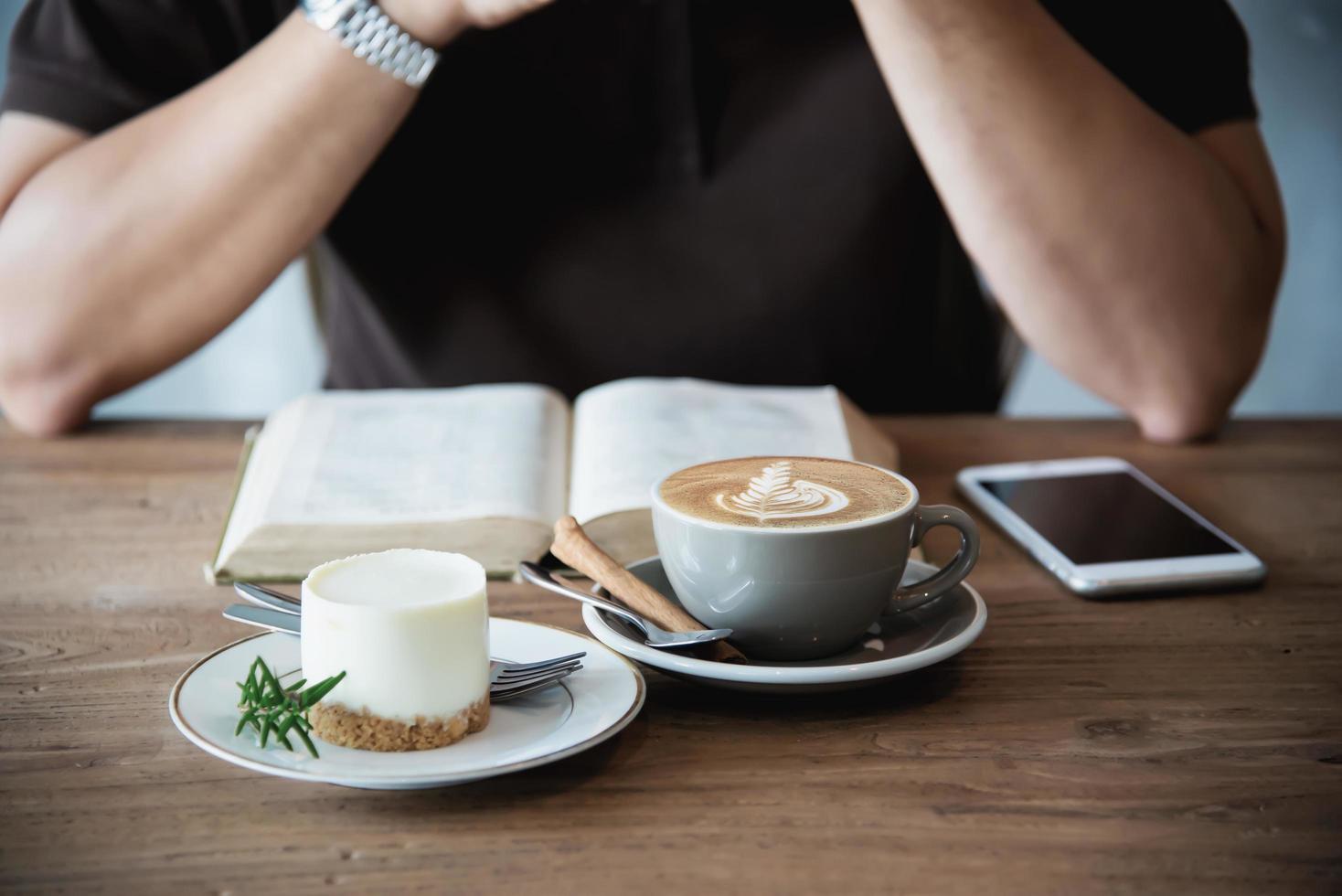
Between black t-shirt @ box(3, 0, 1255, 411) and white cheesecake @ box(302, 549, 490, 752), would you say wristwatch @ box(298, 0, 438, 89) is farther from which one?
white cheesecake @ box(302, 549, 490, 752)

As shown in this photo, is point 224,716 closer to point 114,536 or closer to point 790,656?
point 790,656

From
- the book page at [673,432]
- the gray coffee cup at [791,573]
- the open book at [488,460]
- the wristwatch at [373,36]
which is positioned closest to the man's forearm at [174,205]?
the wristwatch at [373,36]

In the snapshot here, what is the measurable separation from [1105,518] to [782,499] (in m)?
0.33

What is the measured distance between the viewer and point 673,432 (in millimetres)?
814

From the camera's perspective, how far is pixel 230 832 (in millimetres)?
415

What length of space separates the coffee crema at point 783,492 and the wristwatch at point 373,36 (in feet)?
1.81

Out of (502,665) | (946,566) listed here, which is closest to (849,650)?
(946,566)

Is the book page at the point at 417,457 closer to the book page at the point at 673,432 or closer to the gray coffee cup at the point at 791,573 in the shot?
the book page at the point at 673,432

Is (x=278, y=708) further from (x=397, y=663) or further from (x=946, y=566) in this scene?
(x=946, y=566)

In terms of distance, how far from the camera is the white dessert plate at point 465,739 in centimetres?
41

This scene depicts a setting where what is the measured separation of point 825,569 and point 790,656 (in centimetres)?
6

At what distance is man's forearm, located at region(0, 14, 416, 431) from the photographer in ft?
3.12

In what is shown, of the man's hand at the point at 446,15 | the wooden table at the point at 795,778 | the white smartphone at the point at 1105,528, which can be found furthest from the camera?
the man's hand at the point at 446,15

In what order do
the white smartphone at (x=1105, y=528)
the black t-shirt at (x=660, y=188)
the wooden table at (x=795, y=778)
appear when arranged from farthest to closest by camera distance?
the black t-shirt at (x=660, y=188)
the white smartphone at (x=1105, y=528)
the wooden table at (x=795, y=778)
